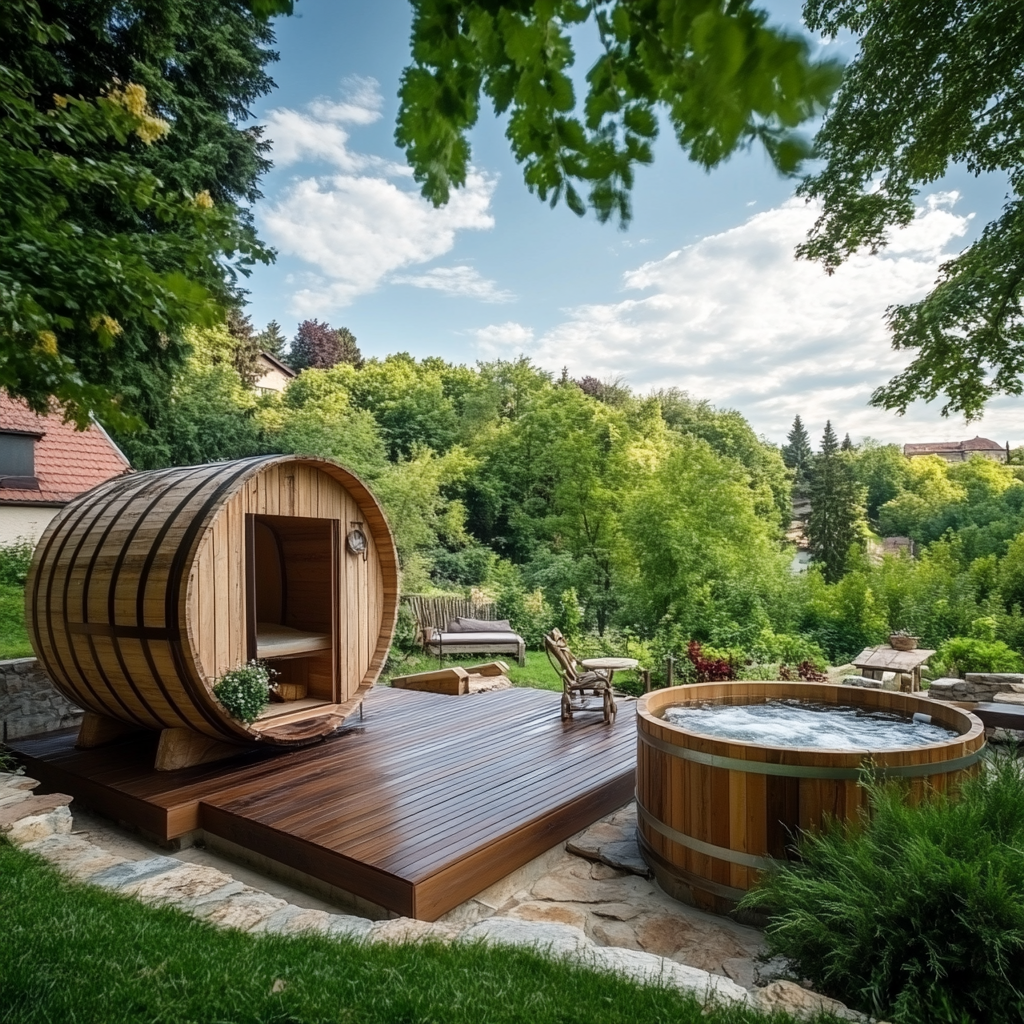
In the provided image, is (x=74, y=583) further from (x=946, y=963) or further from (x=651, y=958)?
(x=946, y=963)

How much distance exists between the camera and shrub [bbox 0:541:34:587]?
814cm

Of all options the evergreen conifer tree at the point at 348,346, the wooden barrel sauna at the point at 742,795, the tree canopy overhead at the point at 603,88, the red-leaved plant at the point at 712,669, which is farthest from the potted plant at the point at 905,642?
the evergreen conifer tree at the point at 348,346

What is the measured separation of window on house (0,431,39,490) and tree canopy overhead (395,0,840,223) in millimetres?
9932

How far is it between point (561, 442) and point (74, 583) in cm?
1126

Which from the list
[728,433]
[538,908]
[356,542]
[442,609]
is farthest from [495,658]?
[728,433]

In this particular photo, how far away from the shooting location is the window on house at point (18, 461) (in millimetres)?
8766

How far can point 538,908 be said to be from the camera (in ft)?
11.1

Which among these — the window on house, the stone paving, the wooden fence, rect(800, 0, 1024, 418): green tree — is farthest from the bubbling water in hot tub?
the window on house

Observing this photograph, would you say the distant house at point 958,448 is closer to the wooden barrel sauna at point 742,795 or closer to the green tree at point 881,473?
the green tree at point 881,473

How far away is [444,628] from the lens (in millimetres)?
10906

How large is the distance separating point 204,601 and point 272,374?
2803cm

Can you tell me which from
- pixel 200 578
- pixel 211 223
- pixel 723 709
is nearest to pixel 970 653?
pixel 723 709

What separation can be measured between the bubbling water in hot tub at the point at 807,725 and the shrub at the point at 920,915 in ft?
3.69

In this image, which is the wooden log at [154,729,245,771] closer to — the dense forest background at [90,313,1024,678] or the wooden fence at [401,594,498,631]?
the dense forest background at [90,313,1024,678]
